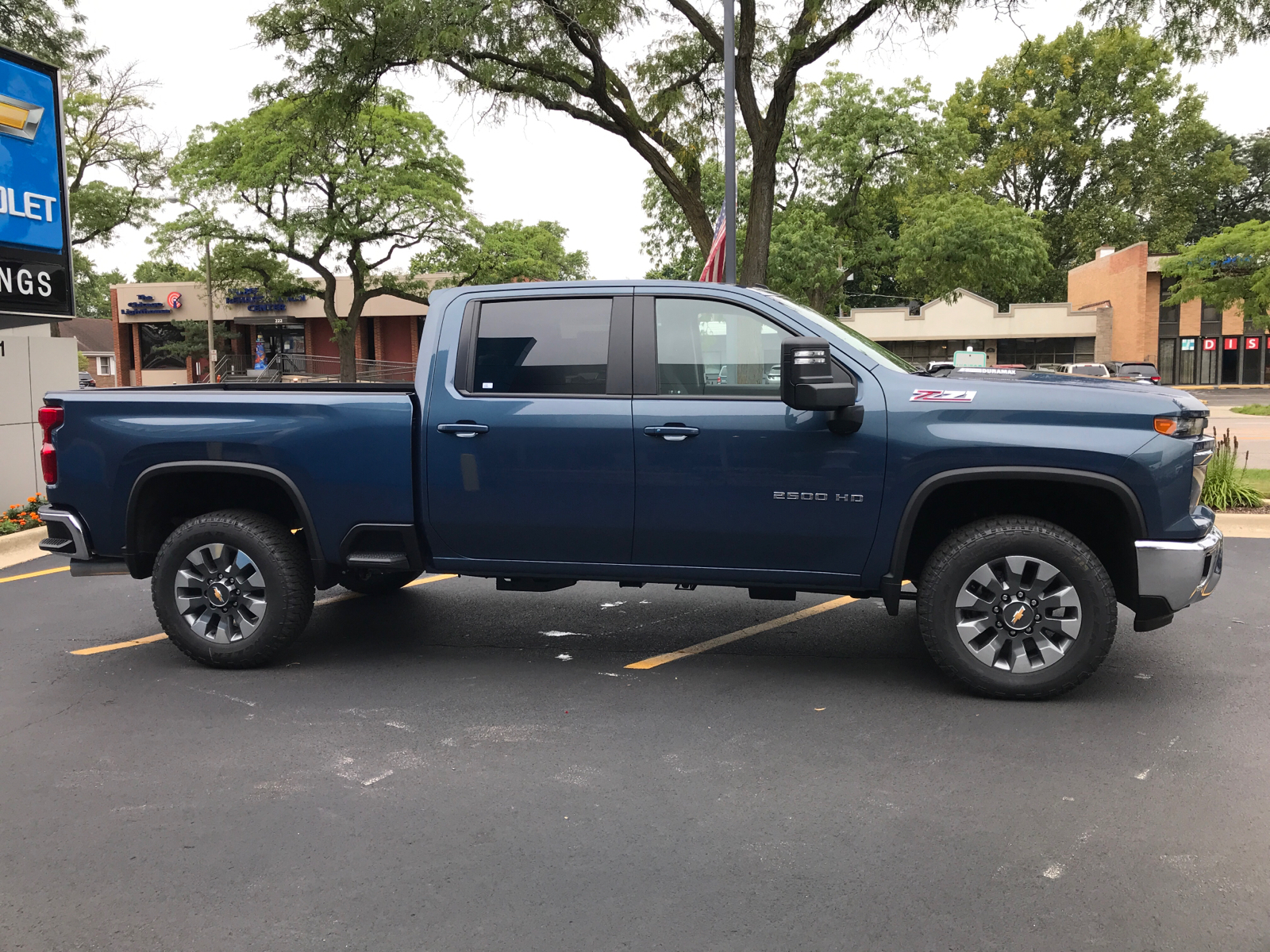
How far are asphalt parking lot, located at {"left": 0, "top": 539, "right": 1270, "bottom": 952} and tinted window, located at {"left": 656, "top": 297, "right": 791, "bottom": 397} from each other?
5.00 feet

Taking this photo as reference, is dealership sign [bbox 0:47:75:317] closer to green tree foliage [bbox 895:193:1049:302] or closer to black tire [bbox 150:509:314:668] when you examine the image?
black tire [bbox 150:509:314:668]

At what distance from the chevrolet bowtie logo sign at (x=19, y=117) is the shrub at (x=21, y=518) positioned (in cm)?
361

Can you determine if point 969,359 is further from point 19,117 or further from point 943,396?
point 943,396

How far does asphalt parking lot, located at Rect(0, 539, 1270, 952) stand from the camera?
10.0 feet

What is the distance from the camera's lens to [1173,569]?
468cm

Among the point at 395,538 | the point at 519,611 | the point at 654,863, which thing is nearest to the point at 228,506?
the point at 395,538

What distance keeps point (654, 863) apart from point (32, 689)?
3724mm

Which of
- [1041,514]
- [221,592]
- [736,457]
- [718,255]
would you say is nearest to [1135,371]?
[718,255]

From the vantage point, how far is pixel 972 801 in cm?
383

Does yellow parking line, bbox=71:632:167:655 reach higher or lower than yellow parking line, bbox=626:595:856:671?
lower

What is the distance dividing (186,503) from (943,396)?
4164 millimetres

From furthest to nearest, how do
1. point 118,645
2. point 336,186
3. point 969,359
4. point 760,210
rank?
point 336,186
point 969,359
point 760,210
point 118,645

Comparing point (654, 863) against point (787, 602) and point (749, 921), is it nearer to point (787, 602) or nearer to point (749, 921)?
point (749, 921)

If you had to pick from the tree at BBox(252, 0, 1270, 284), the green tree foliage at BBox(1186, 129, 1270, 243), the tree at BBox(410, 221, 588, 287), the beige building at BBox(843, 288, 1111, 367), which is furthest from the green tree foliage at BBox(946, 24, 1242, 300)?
the tree at BBox(252, 0, 1270, 284)
